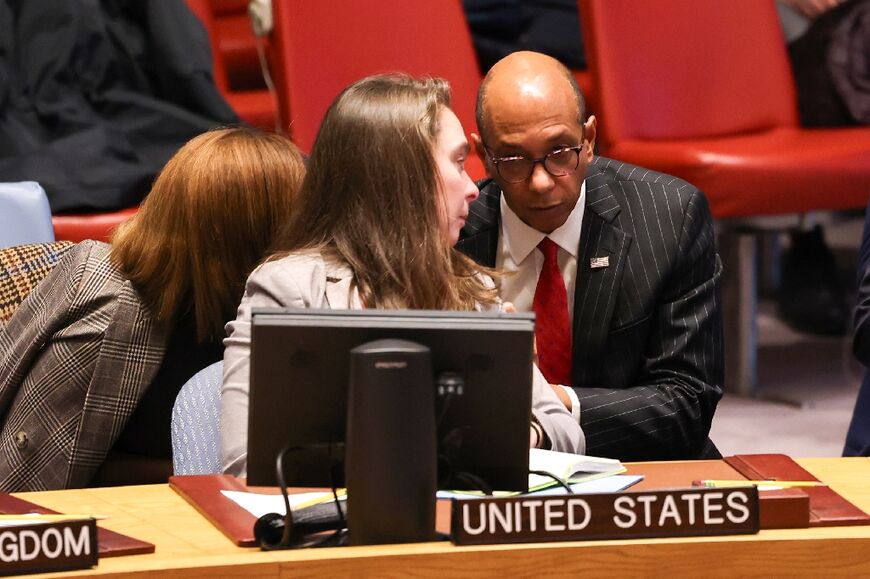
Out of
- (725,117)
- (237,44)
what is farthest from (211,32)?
(725,117)

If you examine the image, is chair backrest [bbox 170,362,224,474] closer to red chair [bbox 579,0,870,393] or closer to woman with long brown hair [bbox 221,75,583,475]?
woman with long brown hair [bbox 221,75,583,475]

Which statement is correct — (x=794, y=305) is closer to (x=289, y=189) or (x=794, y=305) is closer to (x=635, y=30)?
(x=635, y=30)

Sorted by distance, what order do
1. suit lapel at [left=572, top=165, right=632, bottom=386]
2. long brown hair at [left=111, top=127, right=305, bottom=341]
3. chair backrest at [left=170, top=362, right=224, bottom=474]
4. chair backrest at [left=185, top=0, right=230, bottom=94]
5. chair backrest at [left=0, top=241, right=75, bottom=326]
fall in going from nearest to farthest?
chair backrest at [left=170, top=362, right=224, bottom=474], long brown hair at [left=111, top=127, right=305, bottom=341], suit lapel at [left=572, top=165, right=632, bottom=386], chair backrest at [left=0, top=241, right=75, bottom=326], chair backrest at [left=185, top=0, right=230, bottom=94]

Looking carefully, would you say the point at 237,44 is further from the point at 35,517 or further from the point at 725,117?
the point at 35,517

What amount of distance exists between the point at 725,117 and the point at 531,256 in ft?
5.51

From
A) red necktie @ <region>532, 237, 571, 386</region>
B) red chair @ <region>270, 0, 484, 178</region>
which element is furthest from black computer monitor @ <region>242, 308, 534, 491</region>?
red chair @ <region>270, 0, 484, 178</region>

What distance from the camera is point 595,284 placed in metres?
2.19

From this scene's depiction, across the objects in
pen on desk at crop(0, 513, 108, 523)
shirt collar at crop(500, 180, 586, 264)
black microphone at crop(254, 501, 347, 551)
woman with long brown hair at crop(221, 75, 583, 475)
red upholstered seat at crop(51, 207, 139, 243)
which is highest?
woman with long brown hair at crop(221, 75, 583, 475)

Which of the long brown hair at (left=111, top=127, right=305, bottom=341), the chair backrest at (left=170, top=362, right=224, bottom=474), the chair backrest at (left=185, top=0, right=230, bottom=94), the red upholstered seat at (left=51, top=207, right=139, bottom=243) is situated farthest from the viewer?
the chair backrest at (left=185, top=0, right=230, bottom=94)

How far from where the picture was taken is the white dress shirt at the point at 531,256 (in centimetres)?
221

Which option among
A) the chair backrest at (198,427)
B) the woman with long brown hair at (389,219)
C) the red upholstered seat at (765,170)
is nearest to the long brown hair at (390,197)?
the woman with long brown hair at (389,219)

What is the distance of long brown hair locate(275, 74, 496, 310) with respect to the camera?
176 cm

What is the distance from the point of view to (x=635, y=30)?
364 centimetres

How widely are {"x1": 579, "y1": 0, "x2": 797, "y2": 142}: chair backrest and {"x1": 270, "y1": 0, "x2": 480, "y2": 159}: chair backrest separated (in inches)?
13.4
